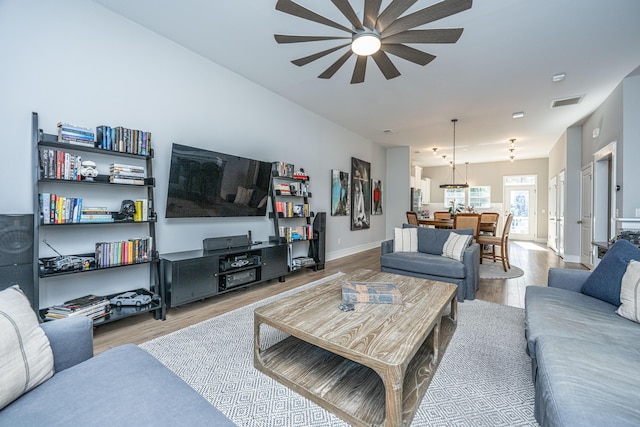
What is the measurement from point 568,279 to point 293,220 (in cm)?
364

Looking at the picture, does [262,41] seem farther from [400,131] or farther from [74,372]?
[400,131]

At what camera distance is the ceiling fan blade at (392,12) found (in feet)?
5.60

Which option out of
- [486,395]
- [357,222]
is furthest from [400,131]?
[486,395]

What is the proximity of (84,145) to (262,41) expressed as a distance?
6.68ft

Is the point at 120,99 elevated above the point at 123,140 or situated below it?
above

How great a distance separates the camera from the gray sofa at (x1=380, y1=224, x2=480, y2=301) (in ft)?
10.6

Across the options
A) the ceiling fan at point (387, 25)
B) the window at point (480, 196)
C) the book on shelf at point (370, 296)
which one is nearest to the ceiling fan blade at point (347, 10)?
the ceiling fan at point (387, 25)

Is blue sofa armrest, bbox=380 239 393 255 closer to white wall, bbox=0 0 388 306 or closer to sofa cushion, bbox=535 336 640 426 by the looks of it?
white wall, bbox=0 0 388 306

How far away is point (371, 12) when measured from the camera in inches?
71.8

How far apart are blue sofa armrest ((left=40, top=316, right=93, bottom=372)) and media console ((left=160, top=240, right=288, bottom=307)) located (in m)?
1.45

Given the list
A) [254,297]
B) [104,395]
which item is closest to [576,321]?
[104,395]

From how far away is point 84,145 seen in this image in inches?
89.6

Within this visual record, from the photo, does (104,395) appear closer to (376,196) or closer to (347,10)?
(347,10)

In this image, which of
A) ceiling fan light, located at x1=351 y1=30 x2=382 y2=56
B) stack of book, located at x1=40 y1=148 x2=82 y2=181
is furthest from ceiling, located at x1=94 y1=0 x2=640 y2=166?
stack of book, located at x1=40 y1=148 x2=82 y2=181
